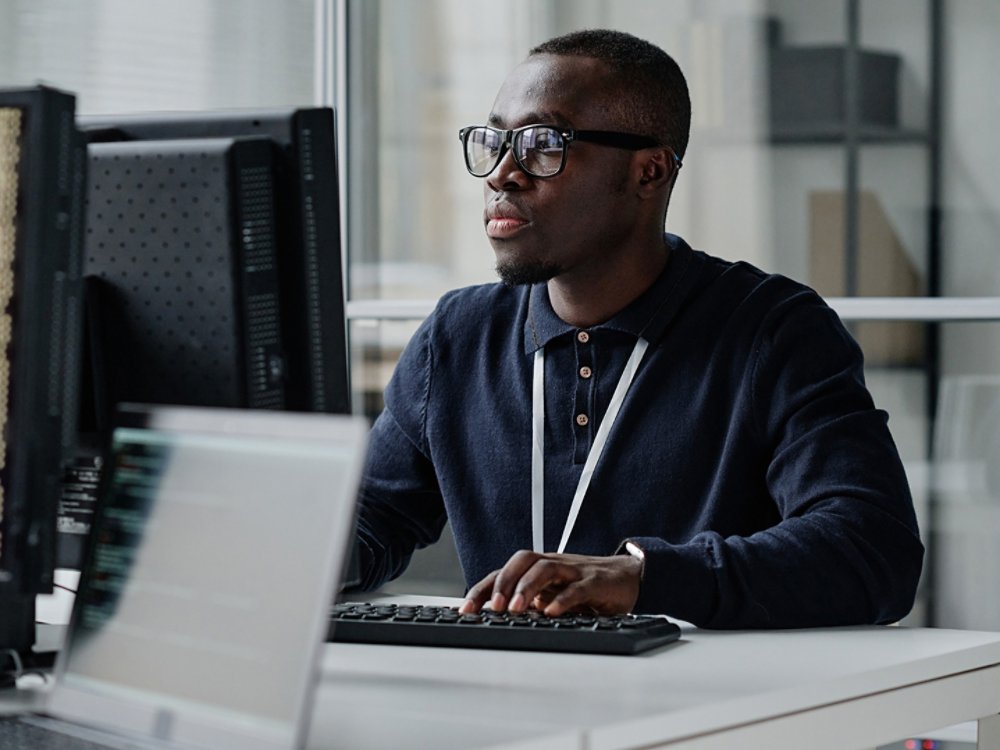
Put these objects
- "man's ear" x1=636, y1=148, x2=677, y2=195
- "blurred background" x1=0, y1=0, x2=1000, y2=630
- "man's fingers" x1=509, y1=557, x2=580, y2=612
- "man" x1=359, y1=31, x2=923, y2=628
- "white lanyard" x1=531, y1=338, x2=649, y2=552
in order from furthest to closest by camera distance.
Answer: "blurred background" x1=0, y1=0, x2=1000, y2=630, "man's ear" x1=636, y1=148, x2=677, y2=195, "white lanyard" x1=531, y1=338, x2=649, y2=552, "man" x1=359, y1=31, x2=923, y2=628, "man's fingers" x1=509, y1=557, x2=580, y2=612

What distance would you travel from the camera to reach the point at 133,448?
1.11 meters

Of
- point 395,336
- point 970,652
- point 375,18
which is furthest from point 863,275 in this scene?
point 970,652

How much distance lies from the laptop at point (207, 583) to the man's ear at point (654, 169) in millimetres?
1254

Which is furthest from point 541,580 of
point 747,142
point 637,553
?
point 747,142

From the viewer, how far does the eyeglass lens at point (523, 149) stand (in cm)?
210

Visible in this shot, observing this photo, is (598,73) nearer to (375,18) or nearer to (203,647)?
(203,647)

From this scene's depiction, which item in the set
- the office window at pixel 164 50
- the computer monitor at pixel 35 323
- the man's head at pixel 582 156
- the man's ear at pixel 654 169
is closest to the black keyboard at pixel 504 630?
the computer monitor at pixel 35 323

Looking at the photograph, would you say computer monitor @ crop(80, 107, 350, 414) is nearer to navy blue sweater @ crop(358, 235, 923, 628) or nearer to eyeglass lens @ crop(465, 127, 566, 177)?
navy blue sweater @ crop(358, 235, 923, 628)

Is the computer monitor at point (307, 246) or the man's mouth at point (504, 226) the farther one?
the man's mouth at point (504, 226)

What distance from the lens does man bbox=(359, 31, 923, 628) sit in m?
1.85

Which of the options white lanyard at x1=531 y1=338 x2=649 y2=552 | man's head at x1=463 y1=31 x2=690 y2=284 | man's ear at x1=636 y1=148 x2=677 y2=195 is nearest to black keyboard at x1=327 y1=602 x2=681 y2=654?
white lanyard at x1=531 y1=338 x2=649 y2=552

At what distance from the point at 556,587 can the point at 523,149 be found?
0.78m

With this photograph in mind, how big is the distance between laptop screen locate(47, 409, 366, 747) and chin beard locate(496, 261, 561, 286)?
1056mm

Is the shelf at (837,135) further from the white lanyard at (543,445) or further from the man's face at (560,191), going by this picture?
the white lanyard at (543,445)
